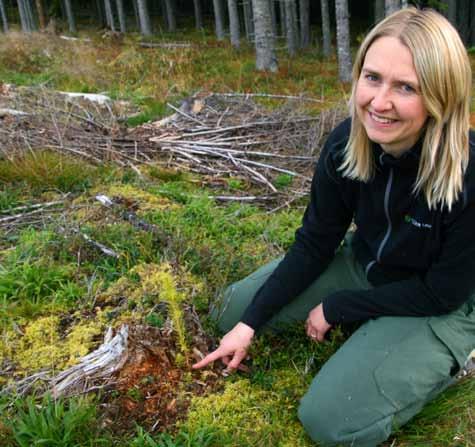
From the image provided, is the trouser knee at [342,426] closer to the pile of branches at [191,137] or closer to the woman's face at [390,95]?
the woman's face at [390,95]

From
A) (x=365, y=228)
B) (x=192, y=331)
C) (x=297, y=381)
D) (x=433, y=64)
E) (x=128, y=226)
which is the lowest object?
(x=297, y=381)

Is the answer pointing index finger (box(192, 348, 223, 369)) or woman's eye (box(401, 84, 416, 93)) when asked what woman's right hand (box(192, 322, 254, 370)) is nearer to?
pointing index finger (box(192, 348, 223, 369))

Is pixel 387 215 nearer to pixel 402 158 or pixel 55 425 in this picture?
pixel 402 158

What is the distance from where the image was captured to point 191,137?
19.0 ft

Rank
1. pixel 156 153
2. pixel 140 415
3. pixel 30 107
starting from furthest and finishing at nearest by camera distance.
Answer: pixel 30 107 < pixel 156 153 < pixel 140 415

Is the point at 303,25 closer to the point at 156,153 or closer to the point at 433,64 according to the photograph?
the point at 156,153

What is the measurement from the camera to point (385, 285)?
7.75ft

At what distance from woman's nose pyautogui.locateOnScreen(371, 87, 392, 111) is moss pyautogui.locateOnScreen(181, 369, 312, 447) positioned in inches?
53.6

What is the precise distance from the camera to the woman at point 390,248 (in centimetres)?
188

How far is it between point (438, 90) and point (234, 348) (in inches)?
56.5

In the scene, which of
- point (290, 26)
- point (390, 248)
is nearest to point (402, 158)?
point (390, 248)

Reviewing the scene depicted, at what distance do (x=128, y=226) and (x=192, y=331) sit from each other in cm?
113

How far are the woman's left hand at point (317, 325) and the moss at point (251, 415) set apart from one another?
9.5 inches

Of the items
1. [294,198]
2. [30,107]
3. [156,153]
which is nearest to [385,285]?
[294,198]
